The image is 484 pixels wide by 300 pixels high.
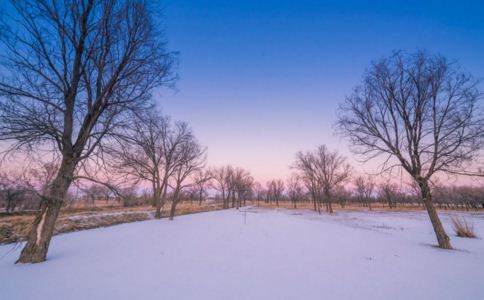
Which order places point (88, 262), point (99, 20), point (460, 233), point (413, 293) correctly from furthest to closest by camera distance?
point (460, 233), point (99, 20), point (88, 262), point (413, 293)

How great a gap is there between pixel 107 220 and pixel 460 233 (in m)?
23.4

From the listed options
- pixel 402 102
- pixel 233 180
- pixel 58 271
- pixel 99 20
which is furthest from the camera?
pixel 233 180

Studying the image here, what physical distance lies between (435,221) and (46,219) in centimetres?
1426

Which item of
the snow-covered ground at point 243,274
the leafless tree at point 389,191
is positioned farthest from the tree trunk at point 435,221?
the leafless tree at point 389,191

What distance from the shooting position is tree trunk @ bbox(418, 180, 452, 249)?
24.9 feet

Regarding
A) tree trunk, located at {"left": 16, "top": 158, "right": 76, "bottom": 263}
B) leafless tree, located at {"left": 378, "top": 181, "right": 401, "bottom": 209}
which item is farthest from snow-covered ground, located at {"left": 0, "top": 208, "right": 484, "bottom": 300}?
leafless tree, located at {"left": 378, "top": 181, "right": 401, "bottom": 209}

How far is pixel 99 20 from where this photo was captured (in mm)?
6062

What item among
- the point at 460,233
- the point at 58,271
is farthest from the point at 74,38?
the point at 460,233

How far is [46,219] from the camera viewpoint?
5.41 m

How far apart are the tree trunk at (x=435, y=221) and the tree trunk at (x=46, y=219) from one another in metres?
13.4

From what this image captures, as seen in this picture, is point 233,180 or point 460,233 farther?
point 233,180

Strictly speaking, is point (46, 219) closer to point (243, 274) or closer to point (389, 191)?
point (243, 274)

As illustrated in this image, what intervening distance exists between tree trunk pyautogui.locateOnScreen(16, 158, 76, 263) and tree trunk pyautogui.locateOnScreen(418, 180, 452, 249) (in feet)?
44.1

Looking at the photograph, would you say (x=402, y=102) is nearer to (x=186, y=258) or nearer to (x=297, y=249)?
(x=297, y=249)
